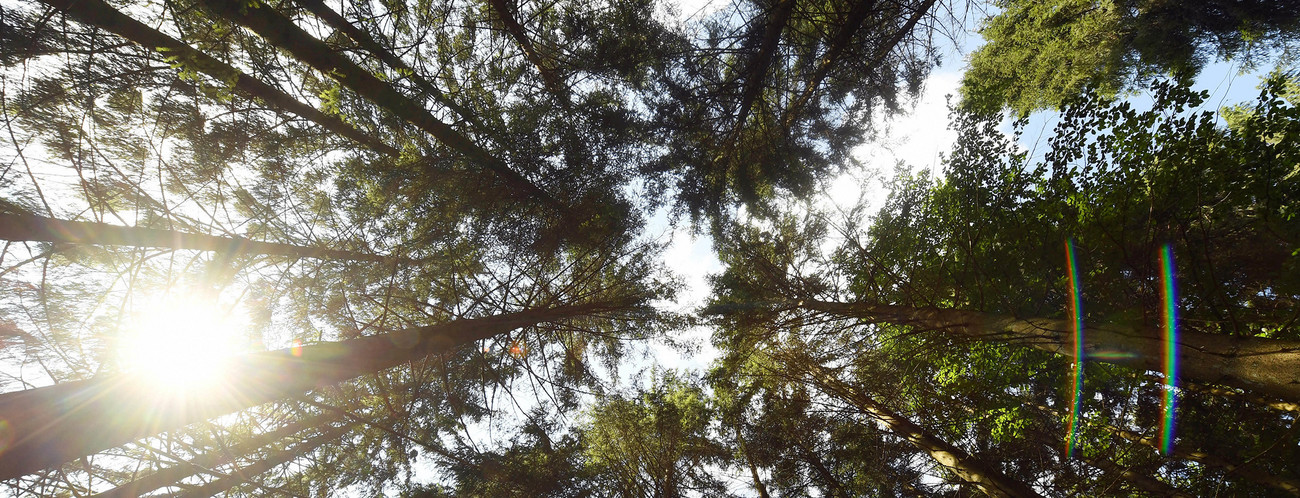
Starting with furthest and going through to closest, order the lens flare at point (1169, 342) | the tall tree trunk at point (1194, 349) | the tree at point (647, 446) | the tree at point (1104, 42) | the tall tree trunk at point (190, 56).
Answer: the tree at point (1104, 42) → the tree at point (647, 446) → the lens flare at point (1169, 342) → the tall tree trunk at point (190, 56) → the tall tree trunk at point (1194, 349)

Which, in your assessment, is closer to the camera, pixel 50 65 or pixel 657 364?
pixel 50 65

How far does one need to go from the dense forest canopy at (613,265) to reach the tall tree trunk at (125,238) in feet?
0.13

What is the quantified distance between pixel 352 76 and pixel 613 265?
4.24m

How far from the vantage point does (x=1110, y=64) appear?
31.4 feet

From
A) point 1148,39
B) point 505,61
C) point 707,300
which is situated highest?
point 1148,39

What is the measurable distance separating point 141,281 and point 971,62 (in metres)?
18.2

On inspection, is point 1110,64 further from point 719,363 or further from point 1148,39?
point 719,363

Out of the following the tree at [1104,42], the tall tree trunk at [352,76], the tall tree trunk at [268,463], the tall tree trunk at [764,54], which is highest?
the tree at [1104,42]

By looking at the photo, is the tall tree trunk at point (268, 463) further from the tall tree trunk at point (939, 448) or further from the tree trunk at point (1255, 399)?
the tree trunk at point (1255, 399)

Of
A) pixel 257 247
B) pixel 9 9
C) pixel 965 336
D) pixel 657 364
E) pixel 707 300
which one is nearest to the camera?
pixel 9 9

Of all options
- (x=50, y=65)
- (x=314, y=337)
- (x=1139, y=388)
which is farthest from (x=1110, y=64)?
(x=50, y=65)

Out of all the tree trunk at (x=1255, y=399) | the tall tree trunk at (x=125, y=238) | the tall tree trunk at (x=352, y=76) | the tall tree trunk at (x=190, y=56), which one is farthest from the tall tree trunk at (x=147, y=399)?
the tree trunk at (x=1255, y=399)

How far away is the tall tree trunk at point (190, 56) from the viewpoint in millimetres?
2686

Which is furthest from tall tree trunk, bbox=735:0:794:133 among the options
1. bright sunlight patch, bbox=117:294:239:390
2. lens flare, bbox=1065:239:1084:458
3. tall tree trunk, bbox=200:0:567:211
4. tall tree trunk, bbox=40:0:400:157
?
bright sunlight patch, bbox=117:294:239:390
